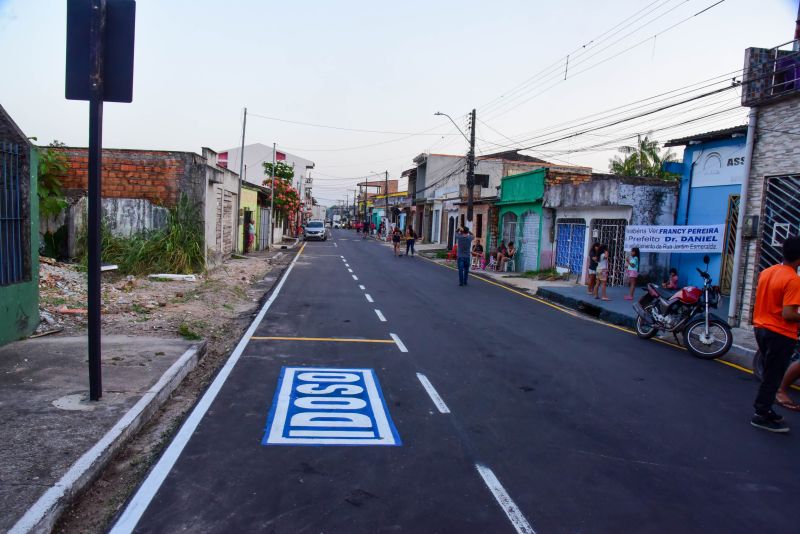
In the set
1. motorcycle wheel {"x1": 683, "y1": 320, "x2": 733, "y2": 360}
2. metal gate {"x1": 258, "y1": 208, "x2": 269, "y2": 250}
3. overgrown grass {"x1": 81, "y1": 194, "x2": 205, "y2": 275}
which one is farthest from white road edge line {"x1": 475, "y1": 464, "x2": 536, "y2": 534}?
metal gate {"x1": 258, "y1": 208, "x2": 269, "y2": 250}

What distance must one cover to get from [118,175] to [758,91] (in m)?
17.9

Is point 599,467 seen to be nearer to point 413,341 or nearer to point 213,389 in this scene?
point 213,389

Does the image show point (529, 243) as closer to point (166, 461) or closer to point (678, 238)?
point (678, 238)

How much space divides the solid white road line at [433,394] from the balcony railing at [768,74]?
9.54 metres

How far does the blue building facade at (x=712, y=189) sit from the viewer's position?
652 inches

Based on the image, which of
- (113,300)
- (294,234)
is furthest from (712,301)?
(294,234)

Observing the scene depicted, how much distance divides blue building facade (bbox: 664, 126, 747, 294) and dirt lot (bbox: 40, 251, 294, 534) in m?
12.7

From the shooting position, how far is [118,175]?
1959 centimetres

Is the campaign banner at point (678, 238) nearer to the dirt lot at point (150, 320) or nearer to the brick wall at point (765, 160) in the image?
the brick wall at point (765, 160)

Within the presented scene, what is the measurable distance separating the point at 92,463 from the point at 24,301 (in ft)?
16.8

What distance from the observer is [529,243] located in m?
28.3

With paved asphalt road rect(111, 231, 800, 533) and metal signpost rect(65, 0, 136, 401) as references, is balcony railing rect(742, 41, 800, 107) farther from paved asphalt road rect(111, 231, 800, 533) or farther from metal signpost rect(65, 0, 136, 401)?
metal signpost rect(65, 0, 136, 401)

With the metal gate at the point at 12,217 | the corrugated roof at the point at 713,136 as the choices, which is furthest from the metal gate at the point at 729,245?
the metal gate at the point at 12,217

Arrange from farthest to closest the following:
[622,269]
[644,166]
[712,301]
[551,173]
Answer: [644,166] → [551,173] → [622,269] → [712,301]
